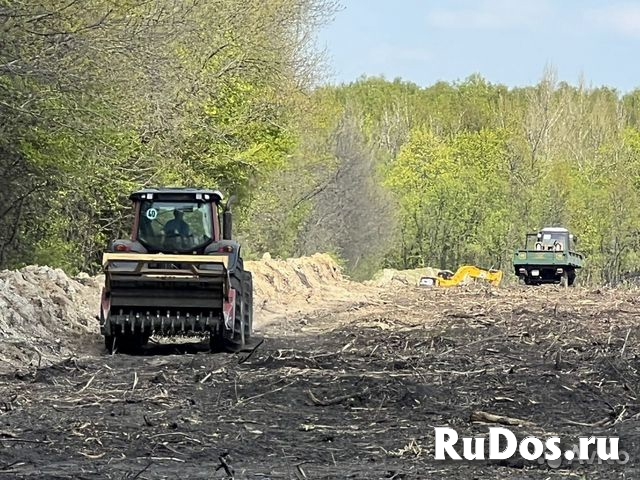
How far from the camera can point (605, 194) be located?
66312mm

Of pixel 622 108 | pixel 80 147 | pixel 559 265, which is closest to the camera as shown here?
pixel 80 147

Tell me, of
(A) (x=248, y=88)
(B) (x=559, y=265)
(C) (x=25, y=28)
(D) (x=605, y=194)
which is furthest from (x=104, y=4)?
(D) (x=605, y=194)

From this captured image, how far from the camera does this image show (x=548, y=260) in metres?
41.8

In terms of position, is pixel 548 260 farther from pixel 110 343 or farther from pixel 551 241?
pixel 110 343

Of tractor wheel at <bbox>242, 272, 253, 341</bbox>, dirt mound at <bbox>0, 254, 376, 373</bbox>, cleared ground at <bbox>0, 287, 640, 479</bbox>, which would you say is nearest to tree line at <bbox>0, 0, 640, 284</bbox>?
dirt mound at <bbox>0, 254, 376, 373</bbox>

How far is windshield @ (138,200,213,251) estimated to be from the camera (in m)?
15.9

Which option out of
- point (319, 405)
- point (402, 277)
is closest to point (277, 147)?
point (402, 277)

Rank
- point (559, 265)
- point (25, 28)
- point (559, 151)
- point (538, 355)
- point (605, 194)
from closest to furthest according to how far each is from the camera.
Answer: point (538, 355)
point (25, 28)
point (559, 265)
point (605, 194)
point (559, 151)

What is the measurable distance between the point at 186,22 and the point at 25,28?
5128 millimetres

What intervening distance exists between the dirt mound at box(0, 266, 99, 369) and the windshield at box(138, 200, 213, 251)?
1.87 meters

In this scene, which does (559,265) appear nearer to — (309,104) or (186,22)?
(309,104)

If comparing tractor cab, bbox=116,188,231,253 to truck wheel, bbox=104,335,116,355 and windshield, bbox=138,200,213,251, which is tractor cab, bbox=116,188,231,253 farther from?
truck wheel, bbox=104,335,116,355

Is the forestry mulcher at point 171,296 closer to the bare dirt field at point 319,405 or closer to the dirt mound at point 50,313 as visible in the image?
the bare dirt field at point 319,405

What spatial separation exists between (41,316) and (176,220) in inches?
105
